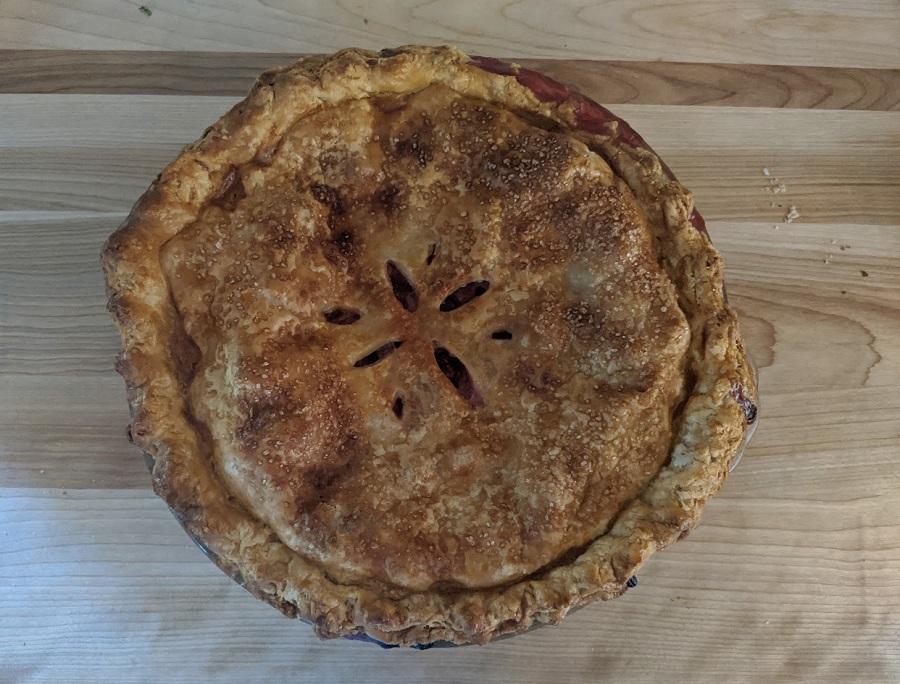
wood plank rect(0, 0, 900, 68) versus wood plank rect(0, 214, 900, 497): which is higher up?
wood plank rect(0, 0, 900, 68)

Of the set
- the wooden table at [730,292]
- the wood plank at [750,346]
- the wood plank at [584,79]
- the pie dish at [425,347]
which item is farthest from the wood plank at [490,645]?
the wood plank at [584,79]

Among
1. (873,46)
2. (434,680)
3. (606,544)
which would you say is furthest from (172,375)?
(873,46)

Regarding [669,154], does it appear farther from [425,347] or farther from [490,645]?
[490,645]

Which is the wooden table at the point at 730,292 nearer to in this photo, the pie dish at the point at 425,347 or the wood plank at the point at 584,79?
the wood plank at the point at 584,79

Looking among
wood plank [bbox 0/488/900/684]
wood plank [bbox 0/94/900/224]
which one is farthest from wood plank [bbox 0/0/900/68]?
wood plank [bbox 0/488/900/684]

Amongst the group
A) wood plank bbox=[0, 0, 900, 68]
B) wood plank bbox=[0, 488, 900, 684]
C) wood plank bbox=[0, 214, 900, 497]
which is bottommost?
wood plank bbox=[0, 488, 900, 684]

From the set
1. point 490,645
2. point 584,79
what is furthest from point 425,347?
point 584,79

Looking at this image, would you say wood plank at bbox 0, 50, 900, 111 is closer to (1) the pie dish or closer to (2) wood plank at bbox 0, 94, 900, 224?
(2) wood plank at bbox 0, 94, 900, 224
